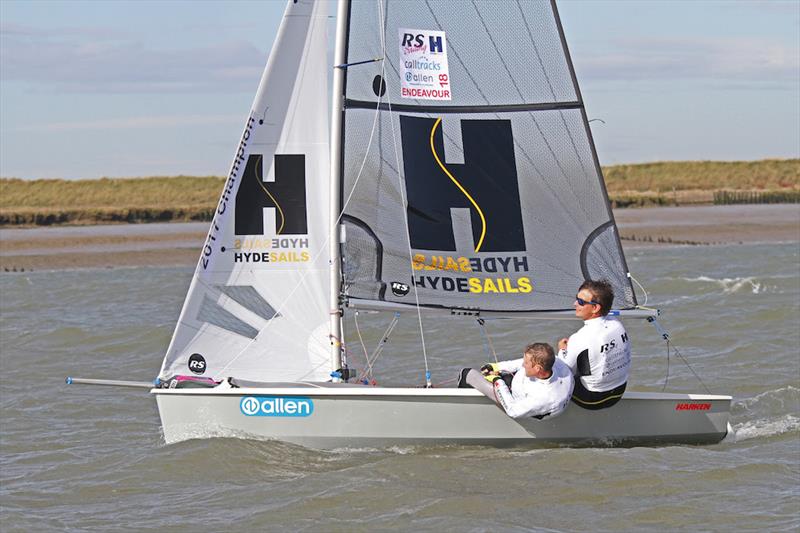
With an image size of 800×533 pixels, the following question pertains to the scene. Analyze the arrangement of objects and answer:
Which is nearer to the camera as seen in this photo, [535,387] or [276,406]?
[535,387]

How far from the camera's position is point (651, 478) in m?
8.41

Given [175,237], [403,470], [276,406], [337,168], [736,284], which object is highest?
[175,237]

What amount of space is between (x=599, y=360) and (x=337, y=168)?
250cm

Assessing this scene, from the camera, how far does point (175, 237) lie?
113 ft

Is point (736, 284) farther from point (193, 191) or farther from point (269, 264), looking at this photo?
point (193, 191)

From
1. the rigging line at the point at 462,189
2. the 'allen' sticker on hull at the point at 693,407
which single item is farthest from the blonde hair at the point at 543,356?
the rigging line at the point at 462,189

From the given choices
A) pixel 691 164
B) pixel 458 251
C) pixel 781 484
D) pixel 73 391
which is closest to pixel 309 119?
pixel 458 251

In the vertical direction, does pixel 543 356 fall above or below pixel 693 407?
above

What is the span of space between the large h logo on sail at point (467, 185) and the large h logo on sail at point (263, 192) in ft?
2.87

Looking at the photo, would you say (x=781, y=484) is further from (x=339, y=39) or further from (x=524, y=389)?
(x=339, y=39)

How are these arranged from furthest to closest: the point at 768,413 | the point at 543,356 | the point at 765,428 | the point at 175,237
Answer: the point at 175,237 < the point at 768,413 < the point at 765,428 < the point at 543,356

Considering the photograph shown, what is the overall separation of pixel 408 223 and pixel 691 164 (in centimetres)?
5243

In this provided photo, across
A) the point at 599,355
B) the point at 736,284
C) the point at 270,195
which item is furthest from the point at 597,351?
the point at 736,284

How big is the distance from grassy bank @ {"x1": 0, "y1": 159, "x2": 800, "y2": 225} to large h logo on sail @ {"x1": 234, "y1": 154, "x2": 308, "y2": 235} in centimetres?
3105
